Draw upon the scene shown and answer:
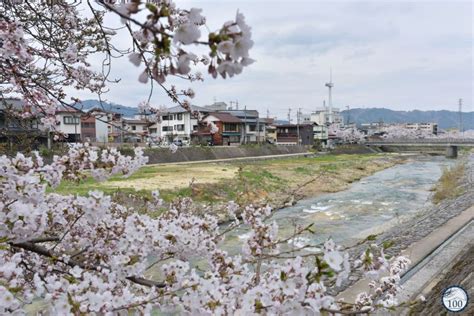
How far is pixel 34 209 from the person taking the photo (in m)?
1.93

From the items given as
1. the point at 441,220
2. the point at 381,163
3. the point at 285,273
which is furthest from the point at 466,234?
the point at 381,163

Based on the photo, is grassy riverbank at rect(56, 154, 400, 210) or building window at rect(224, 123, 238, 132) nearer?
grassy riverbank at rect(56, 154, 400, 210)

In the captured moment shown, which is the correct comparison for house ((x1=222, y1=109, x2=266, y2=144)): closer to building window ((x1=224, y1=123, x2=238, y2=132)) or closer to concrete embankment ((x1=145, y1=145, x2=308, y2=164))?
building window ((x1=224, y1=123, x2=238, y2=132))

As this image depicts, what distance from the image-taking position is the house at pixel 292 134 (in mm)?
64875

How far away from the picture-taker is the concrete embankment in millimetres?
35031

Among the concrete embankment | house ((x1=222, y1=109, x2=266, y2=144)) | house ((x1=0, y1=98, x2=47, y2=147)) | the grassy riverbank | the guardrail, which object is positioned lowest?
the grassy riverbank

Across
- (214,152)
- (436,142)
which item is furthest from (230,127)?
(436,142)

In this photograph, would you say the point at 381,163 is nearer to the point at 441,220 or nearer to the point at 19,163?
the point at 441,220

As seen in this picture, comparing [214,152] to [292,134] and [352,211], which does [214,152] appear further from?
Result: [292,134]

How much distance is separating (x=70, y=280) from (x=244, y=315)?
905mm

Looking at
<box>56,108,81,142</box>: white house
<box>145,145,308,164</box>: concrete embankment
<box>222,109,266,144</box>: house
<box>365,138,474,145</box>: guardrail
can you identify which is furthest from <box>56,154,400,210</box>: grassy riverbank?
<box>365,138,474,145</box>: guardrail

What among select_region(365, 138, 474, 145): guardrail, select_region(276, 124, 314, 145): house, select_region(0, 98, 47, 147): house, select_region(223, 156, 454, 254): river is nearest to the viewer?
select_region(0, 98, 47, 147): house

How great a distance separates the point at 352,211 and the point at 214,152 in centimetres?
2431

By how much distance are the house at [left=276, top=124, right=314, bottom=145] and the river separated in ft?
118
